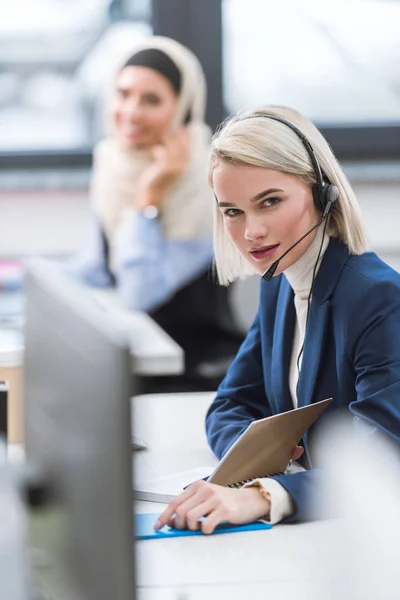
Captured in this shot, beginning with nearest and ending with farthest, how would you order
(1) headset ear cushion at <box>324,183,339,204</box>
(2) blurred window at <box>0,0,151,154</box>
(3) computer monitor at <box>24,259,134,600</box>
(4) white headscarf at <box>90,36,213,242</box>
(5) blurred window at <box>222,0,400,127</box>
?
(3) computer monitor at <box>24,259,134,600</box>, (1) headset ear cushion at <box>324,183,339,204</box>, (4) white headscarf at <box>90,36,213,242</box>, (2) blurred window at <box>0,0,151,154</box>, (5) blurred window at <box>222,0,400,127</box>

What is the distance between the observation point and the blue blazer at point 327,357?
1.53m

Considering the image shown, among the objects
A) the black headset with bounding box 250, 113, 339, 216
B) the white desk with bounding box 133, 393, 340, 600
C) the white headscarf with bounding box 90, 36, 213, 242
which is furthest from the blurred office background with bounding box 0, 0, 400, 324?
the white desk with bounding box 133, 393, 340, 600

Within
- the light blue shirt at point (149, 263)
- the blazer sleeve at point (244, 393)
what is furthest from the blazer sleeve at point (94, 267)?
the blazer sleeve at point (244, 393)

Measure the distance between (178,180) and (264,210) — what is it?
2130 mm

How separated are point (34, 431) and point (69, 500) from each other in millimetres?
179

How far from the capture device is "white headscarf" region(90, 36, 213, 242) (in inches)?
144

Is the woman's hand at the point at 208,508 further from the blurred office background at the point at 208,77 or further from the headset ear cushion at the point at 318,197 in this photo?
the blurred office background at the point at 208,77

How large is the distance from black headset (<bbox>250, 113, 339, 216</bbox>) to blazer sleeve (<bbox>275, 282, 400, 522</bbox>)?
0.50 ft

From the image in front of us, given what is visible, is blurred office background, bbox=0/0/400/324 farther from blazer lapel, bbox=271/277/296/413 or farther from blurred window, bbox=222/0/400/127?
blazer lapel, bbox=271/277/296/413

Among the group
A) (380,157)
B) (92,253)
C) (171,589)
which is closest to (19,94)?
(92,253)

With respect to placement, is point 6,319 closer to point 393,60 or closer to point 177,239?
point 177,239

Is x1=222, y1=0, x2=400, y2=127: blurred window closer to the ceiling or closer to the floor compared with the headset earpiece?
closer to the floor

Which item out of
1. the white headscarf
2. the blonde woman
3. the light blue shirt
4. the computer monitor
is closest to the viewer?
the computer monitor

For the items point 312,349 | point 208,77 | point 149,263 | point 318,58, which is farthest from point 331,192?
point 318,58
